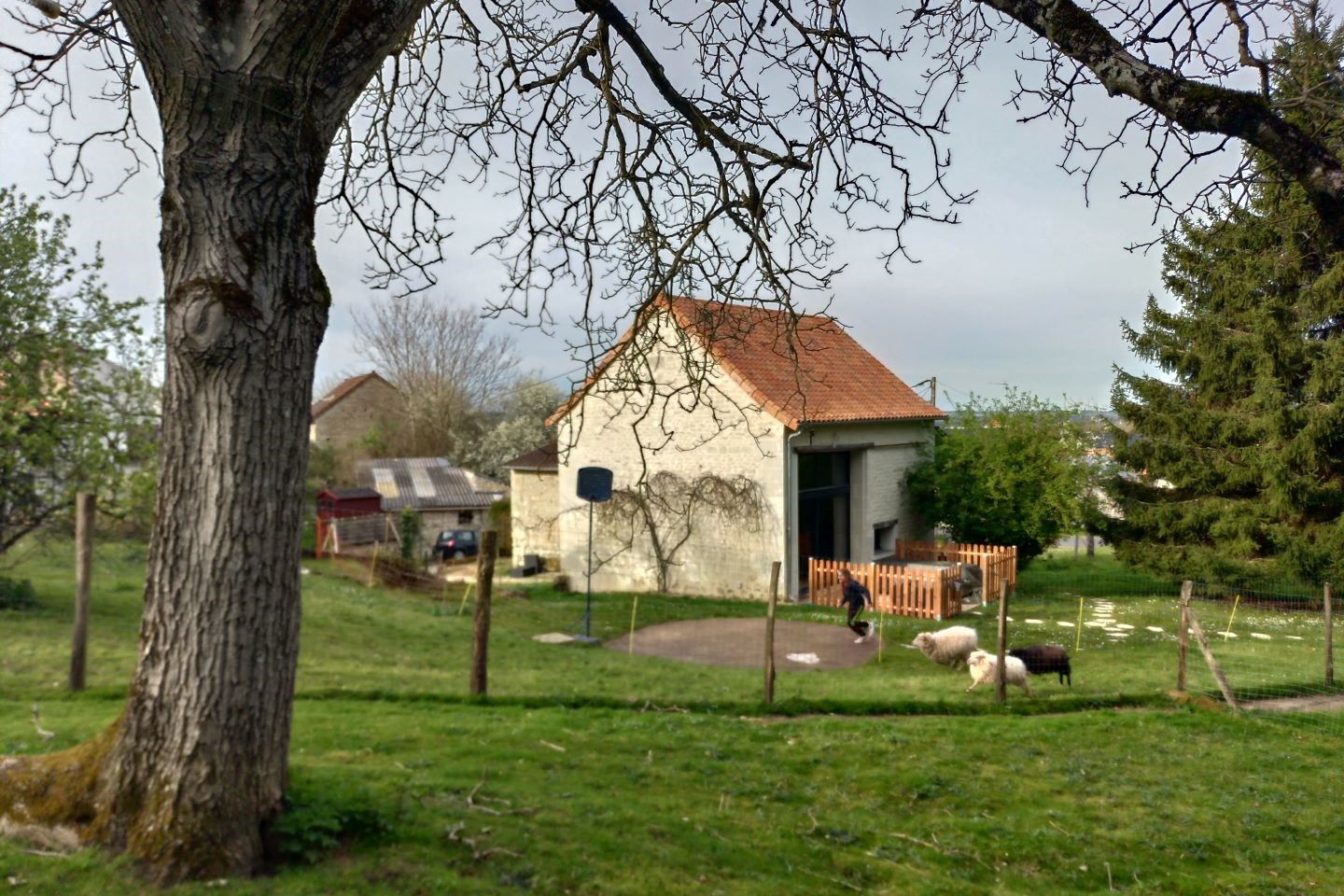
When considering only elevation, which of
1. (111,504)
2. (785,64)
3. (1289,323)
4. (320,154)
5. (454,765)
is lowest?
(454,765)

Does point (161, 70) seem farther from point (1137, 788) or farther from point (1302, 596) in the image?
point (1302, 596)

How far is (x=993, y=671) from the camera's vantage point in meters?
11.9

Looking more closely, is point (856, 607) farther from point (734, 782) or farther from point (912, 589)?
point (734, 782)

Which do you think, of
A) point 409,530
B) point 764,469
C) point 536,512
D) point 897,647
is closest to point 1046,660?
point 897,647

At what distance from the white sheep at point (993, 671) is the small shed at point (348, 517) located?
21193mm

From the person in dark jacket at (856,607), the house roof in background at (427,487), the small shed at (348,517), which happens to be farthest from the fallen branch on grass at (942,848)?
the house roof in background at (427,487)

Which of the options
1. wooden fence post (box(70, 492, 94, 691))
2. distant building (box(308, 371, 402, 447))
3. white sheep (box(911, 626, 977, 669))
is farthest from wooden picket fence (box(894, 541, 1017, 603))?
distant building (box(308, 371, 402, 447))

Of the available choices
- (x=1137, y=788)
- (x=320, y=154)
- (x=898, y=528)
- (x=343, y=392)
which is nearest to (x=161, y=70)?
(x=320, y=154)

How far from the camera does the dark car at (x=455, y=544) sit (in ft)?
113

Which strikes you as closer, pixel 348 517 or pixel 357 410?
pixel 348 517

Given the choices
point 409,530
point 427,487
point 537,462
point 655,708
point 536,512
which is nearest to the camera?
point 655,708

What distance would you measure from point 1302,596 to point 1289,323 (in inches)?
290

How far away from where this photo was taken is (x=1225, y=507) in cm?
2519

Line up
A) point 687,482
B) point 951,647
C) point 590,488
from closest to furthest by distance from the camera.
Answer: point 951,647 < point 590,488 < point 687,482
